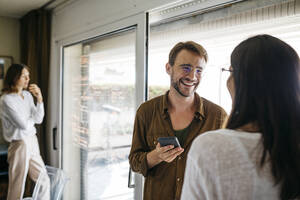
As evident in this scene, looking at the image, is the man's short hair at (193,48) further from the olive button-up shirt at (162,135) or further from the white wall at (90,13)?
the white wall at (90,13)

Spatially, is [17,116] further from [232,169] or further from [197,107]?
[232,169]

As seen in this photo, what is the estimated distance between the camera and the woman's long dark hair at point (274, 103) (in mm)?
538

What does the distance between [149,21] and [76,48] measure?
1.21 meters

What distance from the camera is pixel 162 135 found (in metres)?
1.22

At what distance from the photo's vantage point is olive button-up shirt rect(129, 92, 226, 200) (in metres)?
1.18

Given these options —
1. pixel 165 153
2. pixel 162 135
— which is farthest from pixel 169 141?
pixel 162 135

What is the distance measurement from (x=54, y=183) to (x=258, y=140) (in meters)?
2.21

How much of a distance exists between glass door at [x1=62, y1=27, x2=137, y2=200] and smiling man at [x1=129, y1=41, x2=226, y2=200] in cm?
64

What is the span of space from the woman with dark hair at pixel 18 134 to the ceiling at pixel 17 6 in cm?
86

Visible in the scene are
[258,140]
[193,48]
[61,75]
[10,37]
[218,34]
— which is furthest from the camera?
[10,37]

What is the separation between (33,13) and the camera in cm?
302

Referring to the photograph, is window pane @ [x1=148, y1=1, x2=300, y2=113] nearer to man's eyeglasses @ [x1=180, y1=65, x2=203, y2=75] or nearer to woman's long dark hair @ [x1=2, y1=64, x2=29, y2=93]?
man's eyeglasses @ [x1=180, y1=65, x2=203, y2=75]

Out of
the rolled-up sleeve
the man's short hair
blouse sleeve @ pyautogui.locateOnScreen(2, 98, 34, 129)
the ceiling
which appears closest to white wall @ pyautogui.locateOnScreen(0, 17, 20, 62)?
the ceiling

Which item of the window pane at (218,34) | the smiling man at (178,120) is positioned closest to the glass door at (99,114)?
the window pane at (218,34)
